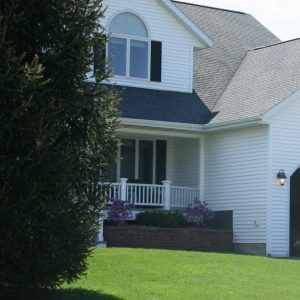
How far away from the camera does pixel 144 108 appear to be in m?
22.6

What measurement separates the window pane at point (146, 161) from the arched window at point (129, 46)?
220cm

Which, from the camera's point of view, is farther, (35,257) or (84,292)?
(84,292)

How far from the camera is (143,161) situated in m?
24.5

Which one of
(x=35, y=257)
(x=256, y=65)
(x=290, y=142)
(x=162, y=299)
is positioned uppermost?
(x=256, y=65)

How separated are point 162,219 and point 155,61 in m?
5.42

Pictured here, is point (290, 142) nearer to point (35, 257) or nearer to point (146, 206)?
point (146, 206)

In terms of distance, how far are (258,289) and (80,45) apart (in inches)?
212

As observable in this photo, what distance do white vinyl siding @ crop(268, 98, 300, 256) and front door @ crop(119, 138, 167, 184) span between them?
14.4ft

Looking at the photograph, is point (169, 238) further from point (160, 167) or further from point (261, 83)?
point (261, 83)

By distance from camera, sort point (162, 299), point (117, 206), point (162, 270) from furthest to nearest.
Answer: point (117, 206), point (162, 270), point (162, 299)

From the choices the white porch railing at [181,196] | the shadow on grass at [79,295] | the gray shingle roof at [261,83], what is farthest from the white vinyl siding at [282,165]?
the shadow on grass at [79,295]

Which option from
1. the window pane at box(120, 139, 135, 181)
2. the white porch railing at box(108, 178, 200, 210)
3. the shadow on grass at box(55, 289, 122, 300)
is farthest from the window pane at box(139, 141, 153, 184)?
the shadow on grass at box(55, 289, 122, 300)

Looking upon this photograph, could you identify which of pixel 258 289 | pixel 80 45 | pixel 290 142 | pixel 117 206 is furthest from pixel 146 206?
pixel 80 45

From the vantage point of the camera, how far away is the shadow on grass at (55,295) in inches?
469
